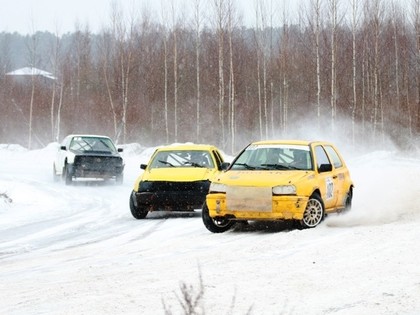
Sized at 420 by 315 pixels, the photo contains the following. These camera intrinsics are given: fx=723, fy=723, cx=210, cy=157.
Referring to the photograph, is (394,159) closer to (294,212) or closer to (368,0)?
(368,0)

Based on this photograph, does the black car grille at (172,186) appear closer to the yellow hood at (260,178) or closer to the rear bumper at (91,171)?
the yellow hood at (260,178)

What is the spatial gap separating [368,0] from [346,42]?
37.2 feet

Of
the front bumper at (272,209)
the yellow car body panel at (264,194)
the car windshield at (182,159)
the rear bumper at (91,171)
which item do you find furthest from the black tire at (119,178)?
the front bumper at (272,209)

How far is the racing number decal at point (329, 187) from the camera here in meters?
12.1

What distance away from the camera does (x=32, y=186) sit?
75.6 feet

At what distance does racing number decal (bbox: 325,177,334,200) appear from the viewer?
1212 cm

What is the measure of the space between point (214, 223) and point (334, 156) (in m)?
3.33

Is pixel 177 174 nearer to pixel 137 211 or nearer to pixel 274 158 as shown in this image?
pixel 137 211

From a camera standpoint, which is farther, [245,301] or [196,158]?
[196,158]

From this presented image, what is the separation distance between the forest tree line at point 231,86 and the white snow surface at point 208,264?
131 ft

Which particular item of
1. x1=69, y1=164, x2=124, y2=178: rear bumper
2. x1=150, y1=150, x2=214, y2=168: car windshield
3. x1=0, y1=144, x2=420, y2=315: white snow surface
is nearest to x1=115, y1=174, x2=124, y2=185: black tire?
x1=69, y1=164, x2=124, y2=178: rear bumper

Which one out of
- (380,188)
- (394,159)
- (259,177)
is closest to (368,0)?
(394,159)

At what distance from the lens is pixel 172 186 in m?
14.2

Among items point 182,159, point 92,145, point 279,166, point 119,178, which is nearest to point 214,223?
point 279,166
